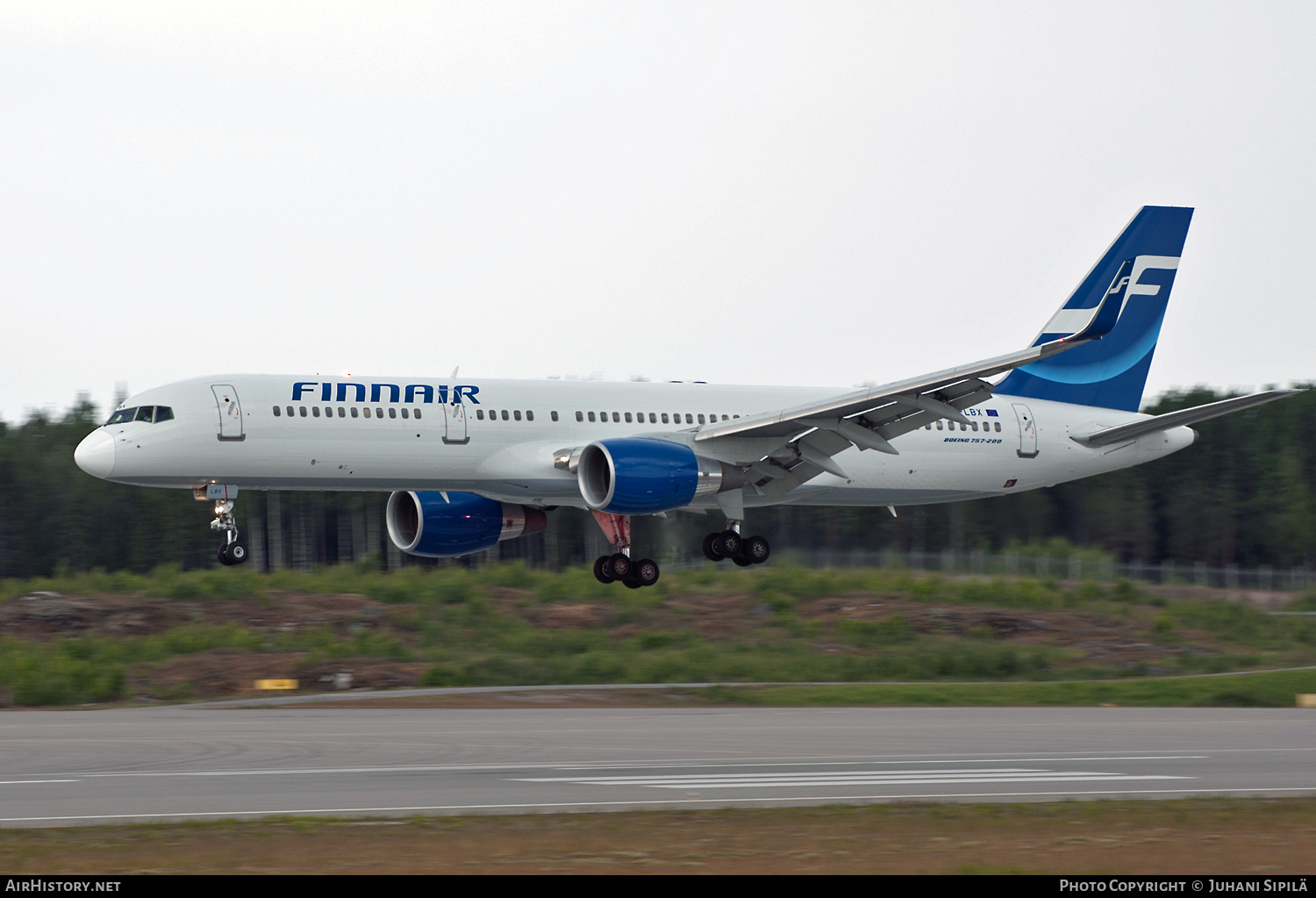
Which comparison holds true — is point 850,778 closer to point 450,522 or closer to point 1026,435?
Answer: point 450,522

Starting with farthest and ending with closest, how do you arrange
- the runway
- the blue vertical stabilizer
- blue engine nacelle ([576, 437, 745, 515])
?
the blue vertical stabilizer, blue engine nacelle ([576, 437, 745, 515]), the runway

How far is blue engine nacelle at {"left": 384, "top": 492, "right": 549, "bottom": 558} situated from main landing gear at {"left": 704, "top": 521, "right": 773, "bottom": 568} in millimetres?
4418

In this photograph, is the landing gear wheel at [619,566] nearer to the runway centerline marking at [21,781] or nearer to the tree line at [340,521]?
the runway centerline marking at [21,781]

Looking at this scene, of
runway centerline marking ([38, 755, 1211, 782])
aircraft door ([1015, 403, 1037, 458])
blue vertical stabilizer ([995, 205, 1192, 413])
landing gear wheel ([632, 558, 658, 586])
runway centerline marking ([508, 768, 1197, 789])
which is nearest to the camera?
runway centerline marking ([508, 768, 1197, 789])

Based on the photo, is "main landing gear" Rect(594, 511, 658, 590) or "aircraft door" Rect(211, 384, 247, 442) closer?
"aircraft door" Rect(211, 384, 247, 442)

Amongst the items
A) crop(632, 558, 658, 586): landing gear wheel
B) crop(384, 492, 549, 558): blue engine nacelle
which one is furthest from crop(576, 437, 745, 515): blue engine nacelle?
crop(384, 492, 549, 558): blue engine nacelle

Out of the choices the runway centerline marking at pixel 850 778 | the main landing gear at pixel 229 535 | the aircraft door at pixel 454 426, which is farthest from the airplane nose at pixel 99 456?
the runway centerline marking at pixel 850 778

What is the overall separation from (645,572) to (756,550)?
2.83m

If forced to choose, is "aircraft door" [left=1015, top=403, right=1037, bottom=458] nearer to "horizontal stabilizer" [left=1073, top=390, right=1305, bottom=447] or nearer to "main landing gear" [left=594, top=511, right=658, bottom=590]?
"horizontal stabilizer" [left=1073, top=390, right=1305, bottom=447]

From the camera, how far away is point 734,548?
36.1 meters

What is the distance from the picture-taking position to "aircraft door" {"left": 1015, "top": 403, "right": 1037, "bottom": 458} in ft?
125

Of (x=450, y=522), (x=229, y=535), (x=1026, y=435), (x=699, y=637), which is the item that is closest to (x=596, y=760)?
(x=229, y=535)

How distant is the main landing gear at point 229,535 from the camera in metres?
31.4
